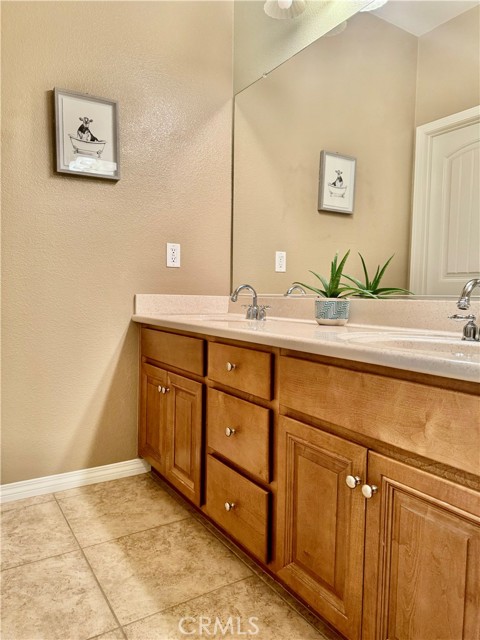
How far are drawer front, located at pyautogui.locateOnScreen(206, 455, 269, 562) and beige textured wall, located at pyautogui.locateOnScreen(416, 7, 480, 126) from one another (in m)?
1.28

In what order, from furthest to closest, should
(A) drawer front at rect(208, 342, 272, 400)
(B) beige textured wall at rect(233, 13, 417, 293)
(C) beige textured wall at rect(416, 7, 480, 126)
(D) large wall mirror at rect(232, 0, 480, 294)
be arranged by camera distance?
(B) beige textured wall at rect(233, 13, 417, 293), (D) large wall mirror at rect(232, 0, 480, 294), (C) beige textured wall at rect(416, 7, 480, 126), (A) drawer front at rect(208, 342, 272, 400)

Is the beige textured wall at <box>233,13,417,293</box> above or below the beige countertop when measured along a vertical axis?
above

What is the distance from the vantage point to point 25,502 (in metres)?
1.85

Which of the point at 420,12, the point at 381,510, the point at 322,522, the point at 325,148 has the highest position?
the point at 420,12

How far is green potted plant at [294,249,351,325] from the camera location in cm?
160

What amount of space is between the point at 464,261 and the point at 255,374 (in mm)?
712

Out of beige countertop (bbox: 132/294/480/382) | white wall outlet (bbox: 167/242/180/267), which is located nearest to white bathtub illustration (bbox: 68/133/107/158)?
white wall outlet (bbox: 167/242/180/267)

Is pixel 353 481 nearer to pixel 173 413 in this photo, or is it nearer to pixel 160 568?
pixel 160 568

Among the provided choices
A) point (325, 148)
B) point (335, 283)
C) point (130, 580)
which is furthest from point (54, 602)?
point (325, 148)

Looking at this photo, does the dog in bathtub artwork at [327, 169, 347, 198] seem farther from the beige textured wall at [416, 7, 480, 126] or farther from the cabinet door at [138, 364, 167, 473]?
the cabinet door at [138, 364, 167, 473]

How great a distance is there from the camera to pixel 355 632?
929 millimetres

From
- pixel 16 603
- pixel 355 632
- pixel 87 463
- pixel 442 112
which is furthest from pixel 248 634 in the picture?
pixel 442 112

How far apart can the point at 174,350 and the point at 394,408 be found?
1048mm

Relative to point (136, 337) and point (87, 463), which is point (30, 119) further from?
point (87, 463)
